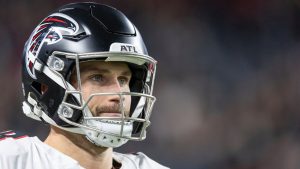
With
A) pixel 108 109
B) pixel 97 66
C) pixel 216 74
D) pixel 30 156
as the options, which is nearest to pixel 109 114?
pixel 108 109

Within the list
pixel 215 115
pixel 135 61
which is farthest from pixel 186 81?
pixel 135 61

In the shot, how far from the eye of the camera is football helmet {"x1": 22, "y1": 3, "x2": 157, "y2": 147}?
1.94 m

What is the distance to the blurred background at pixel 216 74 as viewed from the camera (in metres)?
3.39

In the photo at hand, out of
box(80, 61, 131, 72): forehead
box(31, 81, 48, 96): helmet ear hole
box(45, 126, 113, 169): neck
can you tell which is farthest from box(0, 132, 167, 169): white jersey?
box(80, 61, 131, 72): forehead

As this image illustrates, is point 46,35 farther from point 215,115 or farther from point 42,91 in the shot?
point 215,115

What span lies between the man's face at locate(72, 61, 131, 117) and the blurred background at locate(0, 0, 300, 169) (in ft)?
4.37

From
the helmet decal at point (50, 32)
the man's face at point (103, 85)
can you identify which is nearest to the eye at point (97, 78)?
the man's face at point (103, 85)

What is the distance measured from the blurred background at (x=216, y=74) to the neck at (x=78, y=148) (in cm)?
128

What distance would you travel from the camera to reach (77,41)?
78.2 inches

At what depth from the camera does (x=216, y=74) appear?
3531mm

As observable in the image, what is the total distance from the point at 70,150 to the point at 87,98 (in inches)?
6.5

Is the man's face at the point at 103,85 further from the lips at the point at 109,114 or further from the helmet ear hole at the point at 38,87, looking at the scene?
the helmet ear hole at the point at 38,87

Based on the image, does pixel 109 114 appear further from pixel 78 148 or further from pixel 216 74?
pixel 216 74

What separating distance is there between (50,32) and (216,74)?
5.34 ft
